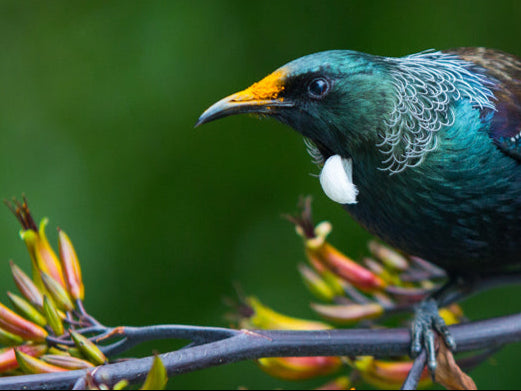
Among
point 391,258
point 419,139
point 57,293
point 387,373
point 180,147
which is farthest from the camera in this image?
point 180,147

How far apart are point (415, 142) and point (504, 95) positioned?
0.66 feet

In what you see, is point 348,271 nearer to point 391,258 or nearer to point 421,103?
point 391,258

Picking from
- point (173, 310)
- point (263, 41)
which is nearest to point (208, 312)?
point (173, 310)

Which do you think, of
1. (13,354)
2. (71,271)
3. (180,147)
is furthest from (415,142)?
(180,147)

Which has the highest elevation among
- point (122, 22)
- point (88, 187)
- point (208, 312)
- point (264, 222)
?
point (122, 22)

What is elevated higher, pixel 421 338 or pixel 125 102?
pixel 125 102

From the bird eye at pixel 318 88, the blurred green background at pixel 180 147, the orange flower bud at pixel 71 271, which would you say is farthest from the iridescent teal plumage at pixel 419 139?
the blurred green background at pixel 180 147

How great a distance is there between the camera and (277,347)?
1.00 metres

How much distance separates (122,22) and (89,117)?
290 mm

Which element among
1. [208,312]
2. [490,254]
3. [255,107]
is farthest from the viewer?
[208,312]

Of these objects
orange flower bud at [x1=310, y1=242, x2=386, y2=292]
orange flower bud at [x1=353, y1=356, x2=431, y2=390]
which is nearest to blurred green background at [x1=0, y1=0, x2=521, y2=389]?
orange flower bud at [x1=310, y1=242, x2=386, y2=292]

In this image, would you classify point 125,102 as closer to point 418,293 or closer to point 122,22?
point 122,22

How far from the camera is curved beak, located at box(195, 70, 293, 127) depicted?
111 centimetres

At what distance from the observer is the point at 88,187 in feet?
6.96
